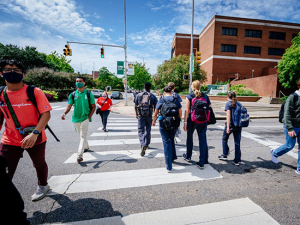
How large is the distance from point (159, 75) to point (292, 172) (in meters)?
31.1

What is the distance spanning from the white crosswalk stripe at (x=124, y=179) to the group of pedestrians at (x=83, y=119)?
218 mm

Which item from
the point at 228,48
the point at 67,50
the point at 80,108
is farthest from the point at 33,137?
the point at 228,48

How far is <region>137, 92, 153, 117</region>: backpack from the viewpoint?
14.8 feet

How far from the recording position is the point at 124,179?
327 centimetres

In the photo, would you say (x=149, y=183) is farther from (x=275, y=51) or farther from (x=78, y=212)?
(x=275, y=51)

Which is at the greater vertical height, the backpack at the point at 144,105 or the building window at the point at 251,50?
the building window at the point at 251,50

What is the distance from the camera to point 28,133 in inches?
90.3

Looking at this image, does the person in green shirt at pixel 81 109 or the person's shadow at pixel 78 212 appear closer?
the person's shadow at pixel 78 212

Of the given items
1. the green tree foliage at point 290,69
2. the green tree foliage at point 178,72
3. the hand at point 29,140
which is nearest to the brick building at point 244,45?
the green tree foliage at point 178,72

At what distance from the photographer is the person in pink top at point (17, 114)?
222 cm

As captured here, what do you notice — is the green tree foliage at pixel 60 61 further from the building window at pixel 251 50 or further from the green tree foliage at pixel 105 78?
the building window at pixel 251 50

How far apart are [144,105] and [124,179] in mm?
2019

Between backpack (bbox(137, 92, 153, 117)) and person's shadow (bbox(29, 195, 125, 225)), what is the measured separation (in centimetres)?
246

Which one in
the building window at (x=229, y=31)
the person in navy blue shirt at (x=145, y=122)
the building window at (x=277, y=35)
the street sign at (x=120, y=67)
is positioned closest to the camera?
the person in navy blue shirt at (x=145, y=122)
